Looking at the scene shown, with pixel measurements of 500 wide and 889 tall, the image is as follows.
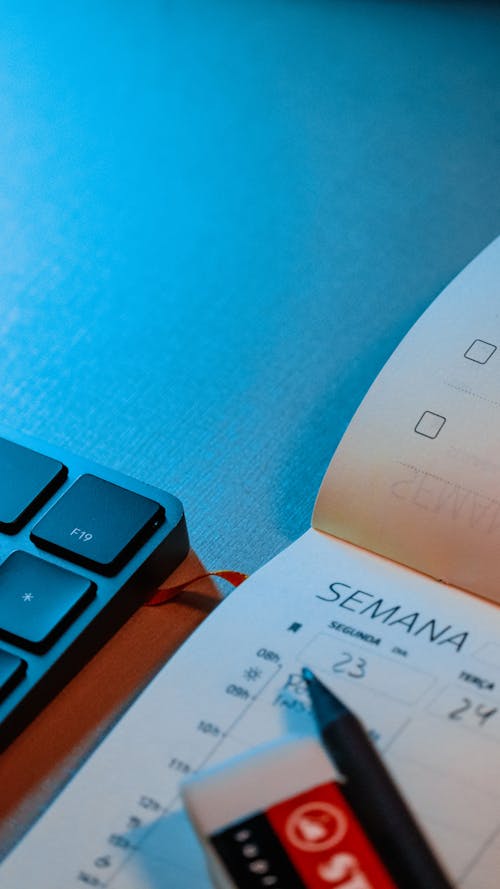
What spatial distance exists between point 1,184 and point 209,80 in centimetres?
15

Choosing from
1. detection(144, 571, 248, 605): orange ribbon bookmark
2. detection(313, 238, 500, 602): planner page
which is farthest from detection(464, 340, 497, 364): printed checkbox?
detection(144, 571, 248, 605): orange ribbon bookmark

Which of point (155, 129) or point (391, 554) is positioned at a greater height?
point (155, 129)

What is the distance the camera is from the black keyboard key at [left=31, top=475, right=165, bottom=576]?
16.3 inches

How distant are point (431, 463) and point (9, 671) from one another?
18 centimetres

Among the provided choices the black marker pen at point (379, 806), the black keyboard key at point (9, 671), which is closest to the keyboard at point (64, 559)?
the black keyboard key at point (9, 671)

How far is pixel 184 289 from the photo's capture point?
0.58 metres

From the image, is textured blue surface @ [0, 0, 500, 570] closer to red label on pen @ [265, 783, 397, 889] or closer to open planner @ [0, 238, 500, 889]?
open planner @ [0, 238, 500, 889]

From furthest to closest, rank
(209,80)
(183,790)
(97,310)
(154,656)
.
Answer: (209,80) < (97,310) < (154,656) < (183,790)

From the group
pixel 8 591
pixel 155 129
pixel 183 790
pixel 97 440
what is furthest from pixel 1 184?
pixel 183 790

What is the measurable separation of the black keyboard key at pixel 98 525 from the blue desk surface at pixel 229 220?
5cm

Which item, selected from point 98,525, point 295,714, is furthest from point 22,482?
point 295,714

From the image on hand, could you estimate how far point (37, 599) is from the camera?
1.31 feet

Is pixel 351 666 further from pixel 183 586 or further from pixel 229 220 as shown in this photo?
pixel 229 220

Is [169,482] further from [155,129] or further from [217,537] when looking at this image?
[155,129]
